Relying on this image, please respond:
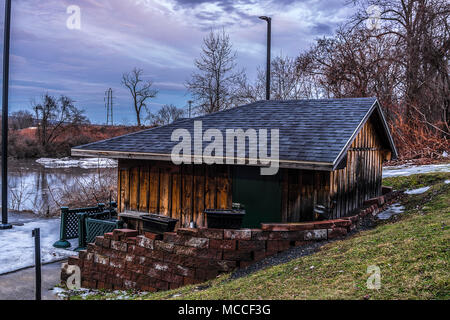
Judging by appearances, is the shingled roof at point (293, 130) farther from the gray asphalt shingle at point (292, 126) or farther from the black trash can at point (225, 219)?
the black trash can at point (225, 219)

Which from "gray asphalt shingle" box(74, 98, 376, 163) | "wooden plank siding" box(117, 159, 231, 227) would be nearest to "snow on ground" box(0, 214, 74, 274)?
"wooden plank siding" box(117, 159, 231, 227)

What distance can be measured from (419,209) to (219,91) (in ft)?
59.9

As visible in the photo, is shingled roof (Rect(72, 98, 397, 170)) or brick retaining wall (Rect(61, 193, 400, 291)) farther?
shingled roof (Rect(72, 98, 397, 170))

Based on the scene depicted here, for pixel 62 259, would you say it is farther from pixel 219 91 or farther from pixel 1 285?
pixel 219 91

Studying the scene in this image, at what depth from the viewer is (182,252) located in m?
6.87

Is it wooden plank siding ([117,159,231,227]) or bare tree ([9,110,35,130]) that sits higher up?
bare tree ([9,110,35,130])

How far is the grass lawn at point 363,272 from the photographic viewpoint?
3984 millimetres

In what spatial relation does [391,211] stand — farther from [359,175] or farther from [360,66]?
[360,66]

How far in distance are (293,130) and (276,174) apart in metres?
1.31

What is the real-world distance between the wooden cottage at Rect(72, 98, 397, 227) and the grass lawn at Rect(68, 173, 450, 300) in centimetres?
163

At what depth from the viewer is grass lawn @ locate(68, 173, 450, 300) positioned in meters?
3.98

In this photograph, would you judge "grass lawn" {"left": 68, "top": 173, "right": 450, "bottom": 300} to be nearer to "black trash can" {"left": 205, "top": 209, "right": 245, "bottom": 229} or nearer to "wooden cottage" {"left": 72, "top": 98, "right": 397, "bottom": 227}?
"black trash can" {"left": 205, "top": 209, "right": 245, "bottom": 229}

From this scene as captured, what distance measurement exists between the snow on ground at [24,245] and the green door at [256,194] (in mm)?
4738

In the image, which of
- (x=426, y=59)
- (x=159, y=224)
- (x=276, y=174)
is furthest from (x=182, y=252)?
(x=426, y=59)
